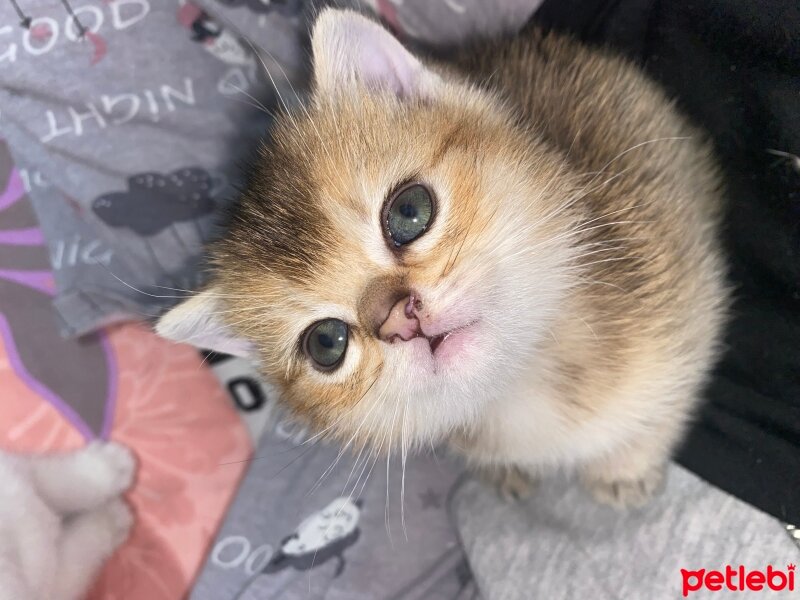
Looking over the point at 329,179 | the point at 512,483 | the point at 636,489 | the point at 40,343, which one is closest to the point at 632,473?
the point at 636,489

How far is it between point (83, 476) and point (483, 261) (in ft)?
3.41

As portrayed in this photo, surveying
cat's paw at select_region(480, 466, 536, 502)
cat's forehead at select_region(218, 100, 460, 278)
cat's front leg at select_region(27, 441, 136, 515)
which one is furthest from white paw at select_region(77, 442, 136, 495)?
cat's paw at select_region(480, 466, 536, 502)

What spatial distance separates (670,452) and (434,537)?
52 centimetres

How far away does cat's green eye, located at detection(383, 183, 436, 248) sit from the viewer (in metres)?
0.87

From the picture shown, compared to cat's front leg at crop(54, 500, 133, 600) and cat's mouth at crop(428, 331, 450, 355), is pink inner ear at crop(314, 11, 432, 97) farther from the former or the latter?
cat's front leg at crop(54, 500, 133, 600)

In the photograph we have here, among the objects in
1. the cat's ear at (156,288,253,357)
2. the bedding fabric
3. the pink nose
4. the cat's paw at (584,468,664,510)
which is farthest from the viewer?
the bedding fabric

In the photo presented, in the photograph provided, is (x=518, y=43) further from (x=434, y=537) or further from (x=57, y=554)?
(x=57, y=554)

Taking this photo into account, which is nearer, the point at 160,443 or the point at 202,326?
the point at 202,326

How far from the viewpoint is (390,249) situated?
865 mm

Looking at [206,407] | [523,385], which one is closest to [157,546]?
[206,407]

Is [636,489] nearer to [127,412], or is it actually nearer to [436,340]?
[436,340]

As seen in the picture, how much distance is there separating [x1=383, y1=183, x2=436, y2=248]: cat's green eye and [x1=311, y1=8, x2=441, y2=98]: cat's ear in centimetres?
19

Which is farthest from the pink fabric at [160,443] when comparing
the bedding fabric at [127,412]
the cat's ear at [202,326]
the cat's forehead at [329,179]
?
the cat's forehead at [329,179]

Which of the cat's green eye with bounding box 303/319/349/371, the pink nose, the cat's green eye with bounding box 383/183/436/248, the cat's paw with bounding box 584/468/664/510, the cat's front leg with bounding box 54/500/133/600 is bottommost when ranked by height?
the cat's front leg with bounding box 54/500/133/600
